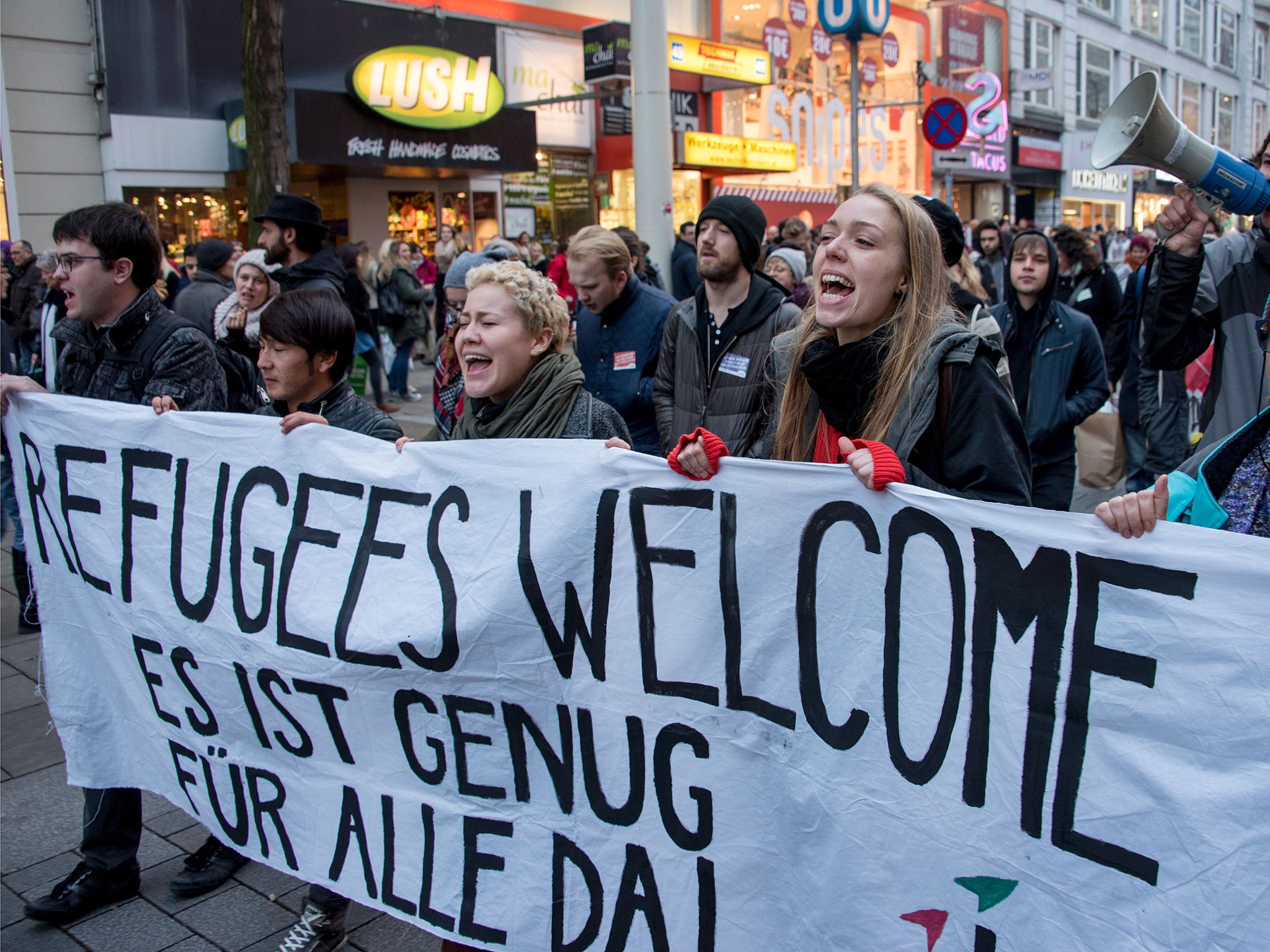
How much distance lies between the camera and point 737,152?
2195 cm

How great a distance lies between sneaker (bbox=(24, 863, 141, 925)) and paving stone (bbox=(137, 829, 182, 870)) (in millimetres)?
160

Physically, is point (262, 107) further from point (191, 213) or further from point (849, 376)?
point (191, 213)

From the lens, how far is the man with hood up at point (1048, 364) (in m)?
4.71

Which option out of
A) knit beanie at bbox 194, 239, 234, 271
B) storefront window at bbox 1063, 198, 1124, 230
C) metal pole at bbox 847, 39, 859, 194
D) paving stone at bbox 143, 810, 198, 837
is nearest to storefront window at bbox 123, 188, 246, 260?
knit beanie at bbox 194, 239, 234, 271

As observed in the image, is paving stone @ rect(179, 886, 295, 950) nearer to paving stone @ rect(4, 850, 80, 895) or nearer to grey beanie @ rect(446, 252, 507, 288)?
paving stone @ rect(4, 850, 80, 895)

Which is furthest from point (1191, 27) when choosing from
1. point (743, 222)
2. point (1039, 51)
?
point (743, 222)

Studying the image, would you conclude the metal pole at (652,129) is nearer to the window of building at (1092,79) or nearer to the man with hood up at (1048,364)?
the man with hood up at (1048,364)

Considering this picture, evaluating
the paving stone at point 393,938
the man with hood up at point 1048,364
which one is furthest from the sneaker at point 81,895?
the man with hood up at point 1048,364

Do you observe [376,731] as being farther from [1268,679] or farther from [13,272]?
[13,272]

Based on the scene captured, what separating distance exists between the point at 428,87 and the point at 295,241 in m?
11.4

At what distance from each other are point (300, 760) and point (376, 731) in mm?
288

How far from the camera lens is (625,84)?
16859 mm

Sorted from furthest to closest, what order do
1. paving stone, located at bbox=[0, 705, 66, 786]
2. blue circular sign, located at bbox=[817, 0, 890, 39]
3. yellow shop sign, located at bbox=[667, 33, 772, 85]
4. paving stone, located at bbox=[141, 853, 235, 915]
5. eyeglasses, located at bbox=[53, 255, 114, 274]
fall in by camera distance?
yellow shop sign, located at bbox=[667, 33, 772, 85] → blue circular sign, located at bbox=[817, 0, 890, 39] → paving stone, located at bbox=[0, 705, 66, 786] → eyeglasses, located at bbox=[53, 255, 114, 274] → paving stone, located at bbox=[141, 853, 235, 915]

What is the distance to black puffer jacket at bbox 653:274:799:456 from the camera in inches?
158
